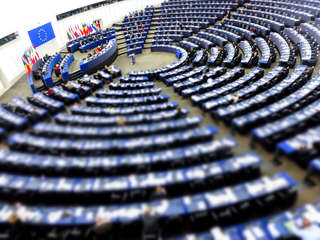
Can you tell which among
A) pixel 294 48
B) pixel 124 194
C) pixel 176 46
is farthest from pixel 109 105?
pixel 294 48

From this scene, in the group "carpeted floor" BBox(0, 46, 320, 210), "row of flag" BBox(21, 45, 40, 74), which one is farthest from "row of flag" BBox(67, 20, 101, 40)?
"row of flag" BBox(21, 45, 40, 74)

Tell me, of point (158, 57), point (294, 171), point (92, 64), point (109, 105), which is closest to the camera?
point (294, 171)

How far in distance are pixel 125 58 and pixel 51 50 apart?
39.2 ft

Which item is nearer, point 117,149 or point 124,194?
point 124,194

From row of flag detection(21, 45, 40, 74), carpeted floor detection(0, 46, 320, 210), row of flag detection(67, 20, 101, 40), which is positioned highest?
row of flag detection(67, 20, 101, 40)

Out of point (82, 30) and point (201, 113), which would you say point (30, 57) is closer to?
point (82, 30)

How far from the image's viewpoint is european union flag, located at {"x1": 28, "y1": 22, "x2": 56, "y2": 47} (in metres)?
28.3

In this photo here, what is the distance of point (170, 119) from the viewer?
46.5 ft

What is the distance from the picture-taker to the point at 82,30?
117ft

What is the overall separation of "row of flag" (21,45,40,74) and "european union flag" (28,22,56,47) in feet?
4.62

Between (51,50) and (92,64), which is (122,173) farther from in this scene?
(51,50)

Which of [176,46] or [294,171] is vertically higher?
[176,46]

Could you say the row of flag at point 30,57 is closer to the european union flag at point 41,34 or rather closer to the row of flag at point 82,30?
the european union flag at point 41,34

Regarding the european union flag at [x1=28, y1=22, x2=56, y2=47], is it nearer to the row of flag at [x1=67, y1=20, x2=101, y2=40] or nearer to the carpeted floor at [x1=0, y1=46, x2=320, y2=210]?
the row of flag at [x1=67, y1=20, x2=101, y2=40]
